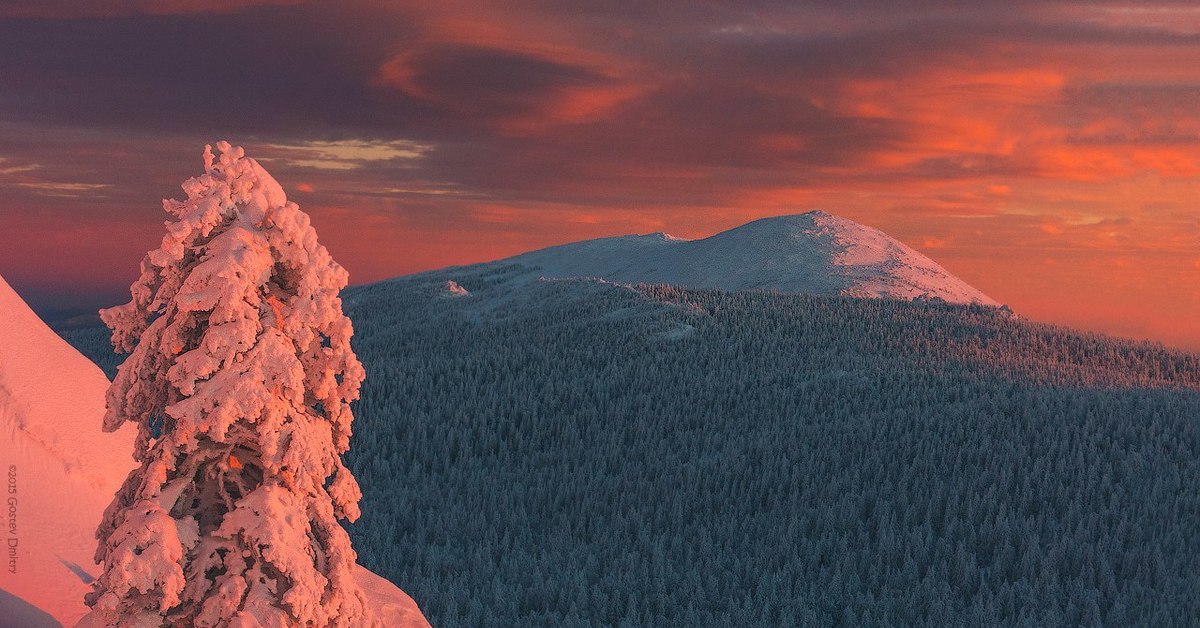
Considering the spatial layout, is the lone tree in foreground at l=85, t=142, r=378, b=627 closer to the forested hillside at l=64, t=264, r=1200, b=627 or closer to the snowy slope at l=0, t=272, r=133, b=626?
the snowy slope at l=0, t=272, r=133, b=626

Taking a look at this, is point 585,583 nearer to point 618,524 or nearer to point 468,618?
point 468,618

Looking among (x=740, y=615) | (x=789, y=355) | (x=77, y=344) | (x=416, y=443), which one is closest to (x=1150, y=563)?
(x=740, y=615)

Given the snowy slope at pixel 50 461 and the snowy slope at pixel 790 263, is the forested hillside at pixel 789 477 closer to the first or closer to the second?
the snowy slope at pixel 50 461

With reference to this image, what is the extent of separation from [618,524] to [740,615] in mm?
6594

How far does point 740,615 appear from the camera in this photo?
1925 centimetres

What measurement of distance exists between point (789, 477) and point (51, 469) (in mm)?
20728

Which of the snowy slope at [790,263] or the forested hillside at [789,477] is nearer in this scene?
the forested hillside at [789,477]

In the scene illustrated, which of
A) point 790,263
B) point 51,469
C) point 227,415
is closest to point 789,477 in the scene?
point 51,469

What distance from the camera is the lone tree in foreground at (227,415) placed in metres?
Result: 7.71

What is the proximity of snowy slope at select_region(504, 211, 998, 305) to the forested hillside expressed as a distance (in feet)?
86.7

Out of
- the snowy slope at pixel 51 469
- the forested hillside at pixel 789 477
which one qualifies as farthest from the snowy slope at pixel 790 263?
the snowy slope at pixel 51 469

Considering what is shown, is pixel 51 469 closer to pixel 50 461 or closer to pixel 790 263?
pixel 50 461

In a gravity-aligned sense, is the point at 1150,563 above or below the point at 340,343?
below

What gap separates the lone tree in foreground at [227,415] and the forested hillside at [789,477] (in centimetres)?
1201
